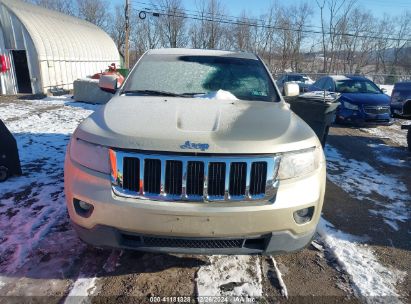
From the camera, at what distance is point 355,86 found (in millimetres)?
11469

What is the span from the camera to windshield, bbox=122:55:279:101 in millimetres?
3652

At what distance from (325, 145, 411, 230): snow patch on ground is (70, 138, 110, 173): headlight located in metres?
3.33

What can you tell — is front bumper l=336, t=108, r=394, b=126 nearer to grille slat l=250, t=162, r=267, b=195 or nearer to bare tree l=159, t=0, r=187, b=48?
grille slat l=250, t=162, r=267, b=195

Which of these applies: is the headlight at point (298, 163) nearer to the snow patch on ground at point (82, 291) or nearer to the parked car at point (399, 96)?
the snow patch on ground at point (82, 291)

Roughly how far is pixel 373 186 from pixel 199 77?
3.28 metres

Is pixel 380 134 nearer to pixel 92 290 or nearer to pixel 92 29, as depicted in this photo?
pixel 92 290

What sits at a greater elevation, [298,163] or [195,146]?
[195,146]

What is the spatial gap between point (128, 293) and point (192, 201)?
93 cm

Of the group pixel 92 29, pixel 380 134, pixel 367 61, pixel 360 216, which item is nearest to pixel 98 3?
pixel 92 29

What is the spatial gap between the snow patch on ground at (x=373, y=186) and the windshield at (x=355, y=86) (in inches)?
210

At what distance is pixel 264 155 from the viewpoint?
2309 millimetres

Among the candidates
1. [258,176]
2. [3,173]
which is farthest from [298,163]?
[3,173]

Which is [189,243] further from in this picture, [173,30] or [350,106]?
[173,30]

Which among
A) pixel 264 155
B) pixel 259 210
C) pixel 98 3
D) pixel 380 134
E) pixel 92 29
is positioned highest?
pixel 98 3
